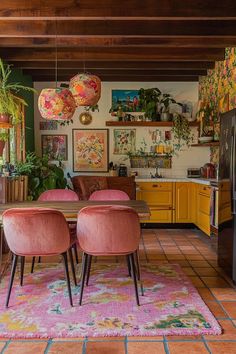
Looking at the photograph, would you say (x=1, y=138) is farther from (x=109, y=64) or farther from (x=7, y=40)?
(x=109, y=64)

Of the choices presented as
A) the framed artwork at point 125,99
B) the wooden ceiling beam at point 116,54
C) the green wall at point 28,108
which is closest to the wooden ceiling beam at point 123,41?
the wooden ceiling beam at point 116,54

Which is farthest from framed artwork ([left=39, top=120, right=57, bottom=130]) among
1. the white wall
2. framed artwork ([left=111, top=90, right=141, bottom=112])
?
framed artwork ([left=111, top=90, right=141, bottom=112])

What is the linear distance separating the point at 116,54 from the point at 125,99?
1744 millimetres

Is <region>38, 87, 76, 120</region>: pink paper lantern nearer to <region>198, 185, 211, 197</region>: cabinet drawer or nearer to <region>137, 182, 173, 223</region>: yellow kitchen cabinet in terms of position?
<region>198, 185, 211, 197</region>: cabinet drawer

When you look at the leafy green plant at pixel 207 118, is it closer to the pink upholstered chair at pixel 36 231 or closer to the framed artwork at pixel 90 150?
the framed artwork at pixel 90 150

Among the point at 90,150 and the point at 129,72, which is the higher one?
the point at 129,72

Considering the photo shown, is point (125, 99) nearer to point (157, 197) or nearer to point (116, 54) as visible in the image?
point (116, 54)

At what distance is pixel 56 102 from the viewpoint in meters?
2.69

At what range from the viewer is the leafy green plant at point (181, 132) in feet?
20.2

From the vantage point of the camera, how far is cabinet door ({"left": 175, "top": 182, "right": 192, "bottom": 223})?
19.1 ft

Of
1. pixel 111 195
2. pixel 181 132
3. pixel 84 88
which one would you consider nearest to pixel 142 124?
pixel 181 132

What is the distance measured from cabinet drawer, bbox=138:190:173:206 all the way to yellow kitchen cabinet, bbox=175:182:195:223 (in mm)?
132

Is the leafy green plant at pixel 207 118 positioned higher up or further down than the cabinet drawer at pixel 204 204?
higher up

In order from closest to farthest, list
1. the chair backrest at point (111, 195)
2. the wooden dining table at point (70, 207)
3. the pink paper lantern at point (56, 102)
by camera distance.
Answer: the pink paper lantern at point (56, 102) < the wooden dining table at point (70, 207) < the chair backrest at point (111, 195)
